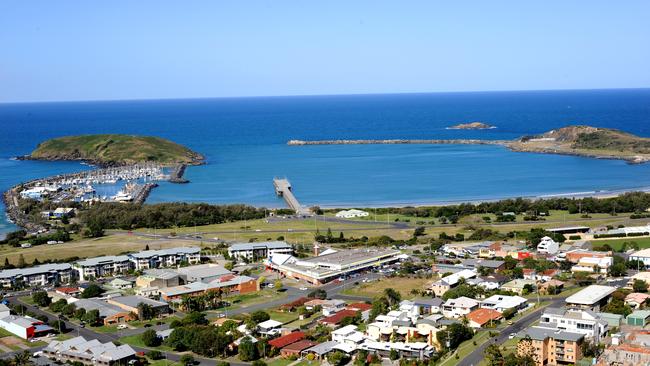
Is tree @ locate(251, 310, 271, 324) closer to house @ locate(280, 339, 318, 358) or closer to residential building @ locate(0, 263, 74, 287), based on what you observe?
house @ locate(280, 339, 318, 358)

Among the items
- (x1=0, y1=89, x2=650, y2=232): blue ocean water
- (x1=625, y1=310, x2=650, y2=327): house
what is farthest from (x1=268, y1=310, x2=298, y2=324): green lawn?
(x1=0, y1=89, x2=650, y2=232): blue ocean water

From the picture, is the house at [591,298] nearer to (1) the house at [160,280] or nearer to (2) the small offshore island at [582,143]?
(1) the house at [160,280]

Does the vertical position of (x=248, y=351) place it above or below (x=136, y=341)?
above

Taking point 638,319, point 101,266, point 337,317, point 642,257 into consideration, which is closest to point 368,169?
point 101,266

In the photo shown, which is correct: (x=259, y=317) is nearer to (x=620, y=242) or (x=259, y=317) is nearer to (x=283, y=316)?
(x=283, y=316)

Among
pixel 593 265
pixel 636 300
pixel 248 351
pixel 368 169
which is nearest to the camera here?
pixel 248 351

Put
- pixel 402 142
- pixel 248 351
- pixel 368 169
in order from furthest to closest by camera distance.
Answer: pixel 402 142 < pixel 368 169 < pixel 248 351
